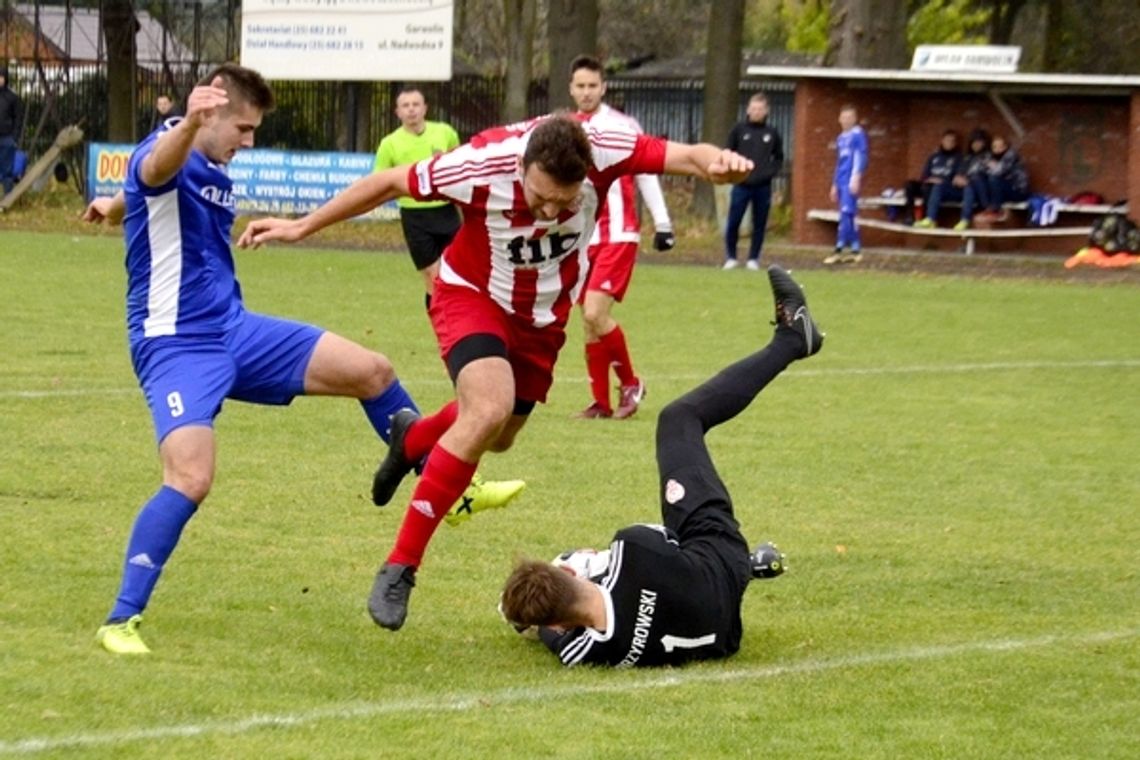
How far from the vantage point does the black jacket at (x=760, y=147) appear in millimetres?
24891

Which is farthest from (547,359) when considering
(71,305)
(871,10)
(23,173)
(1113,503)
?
(23,173)

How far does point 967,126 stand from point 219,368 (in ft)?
79.3

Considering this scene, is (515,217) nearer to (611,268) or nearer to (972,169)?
(611,268)

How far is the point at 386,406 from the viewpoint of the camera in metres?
7.73

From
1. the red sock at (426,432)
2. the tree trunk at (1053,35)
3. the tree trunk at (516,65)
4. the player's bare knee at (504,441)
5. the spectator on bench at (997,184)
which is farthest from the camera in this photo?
the tree trunk at (1053,35)

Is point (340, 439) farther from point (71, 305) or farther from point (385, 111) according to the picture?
point (385, 111)

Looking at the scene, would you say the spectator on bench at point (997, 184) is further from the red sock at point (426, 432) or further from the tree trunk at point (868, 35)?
the red sock at point (426, 432)

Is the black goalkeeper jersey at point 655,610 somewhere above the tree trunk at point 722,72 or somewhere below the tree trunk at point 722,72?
below

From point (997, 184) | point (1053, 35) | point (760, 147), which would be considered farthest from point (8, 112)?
point (1053, 35)

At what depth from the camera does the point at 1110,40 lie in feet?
127

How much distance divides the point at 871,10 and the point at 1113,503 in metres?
22.5

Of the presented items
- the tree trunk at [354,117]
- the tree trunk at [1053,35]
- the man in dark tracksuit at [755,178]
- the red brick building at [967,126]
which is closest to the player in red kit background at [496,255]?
the man in dark tracksuit at [755,178]

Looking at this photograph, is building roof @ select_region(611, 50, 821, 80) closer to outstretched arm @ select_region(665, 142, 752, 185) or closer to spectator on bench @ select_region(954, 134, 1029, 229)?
spectator on bench @ select_region(954, 134, 1029, 229)

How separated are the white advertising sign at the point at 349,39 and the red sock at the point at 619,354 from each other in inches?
760
